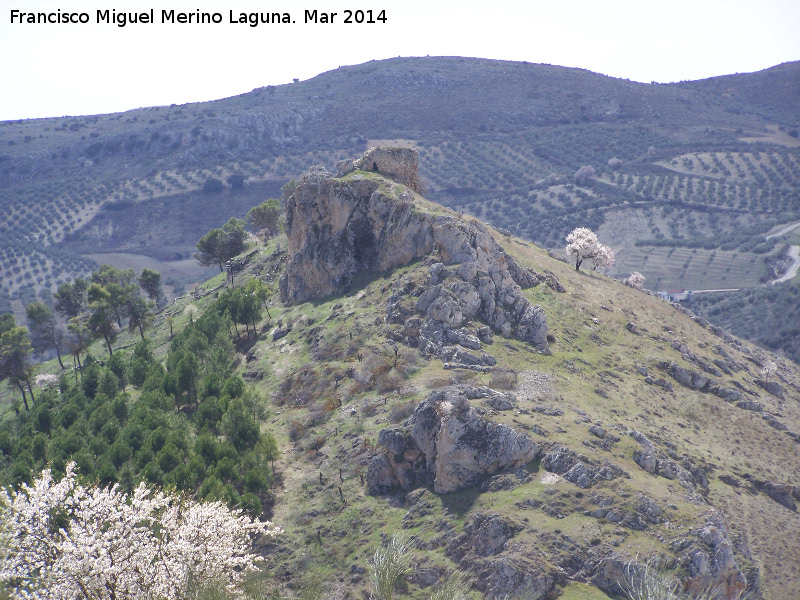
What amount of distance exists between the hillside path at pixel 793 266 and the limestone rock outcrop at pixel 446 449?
11413 cm

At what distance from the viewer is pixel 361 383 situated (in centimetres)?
5706

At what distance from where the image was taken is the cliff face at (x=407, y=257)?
59906mm

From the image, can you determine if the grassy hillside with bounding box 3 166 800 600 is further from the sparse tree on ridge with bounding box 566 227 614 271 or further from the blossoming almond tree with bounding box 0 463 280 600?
the blossoming almond tree with bounding box 0 463 280 600

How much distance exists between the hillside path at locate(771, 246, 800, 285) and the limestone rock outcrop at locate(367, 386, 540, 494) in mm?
114126

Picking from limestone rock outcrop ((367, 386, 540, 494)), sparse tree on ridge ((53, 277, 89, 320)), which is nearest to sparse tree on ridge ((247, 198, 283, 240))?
sparse tree on ridge ((53, 277, 89, 320))

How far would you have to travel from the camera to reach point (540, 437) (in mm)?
44250

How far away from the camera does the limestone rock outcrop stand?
43562 mm

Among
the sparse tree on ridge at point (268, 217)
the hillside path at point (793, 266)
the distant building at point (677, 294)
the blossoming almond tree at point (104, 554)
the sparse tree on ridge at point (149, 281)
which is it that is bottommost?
the distant building at point (677, 294)

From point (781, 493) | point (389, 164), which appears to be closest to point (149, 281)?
point (389, 164)

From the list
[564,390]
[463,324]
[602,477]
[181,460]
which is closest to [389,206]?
[463,324]

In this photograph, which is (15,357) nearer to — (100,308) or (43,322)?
(100,308)

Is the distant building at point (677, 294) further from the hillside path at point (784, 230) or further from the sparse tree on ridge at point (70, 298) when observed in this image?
the sparse tree on ridge at point (70, 298)

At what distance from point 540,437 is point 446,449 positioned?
20.2 feet

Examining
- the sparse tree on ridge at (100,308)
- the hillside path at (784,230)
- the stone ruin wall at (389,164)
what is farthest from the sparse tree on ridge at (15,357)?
the hillside path at (784,230)
